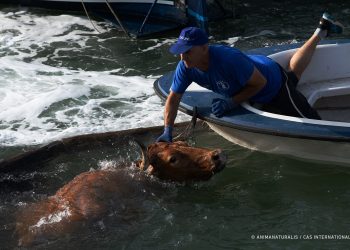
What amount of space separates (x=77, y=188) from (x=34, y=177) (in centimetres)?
79

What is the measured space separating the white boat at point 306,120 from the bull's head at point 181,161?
1.88 feet

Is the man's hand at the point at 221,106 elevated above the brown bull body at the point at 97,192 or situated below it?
above

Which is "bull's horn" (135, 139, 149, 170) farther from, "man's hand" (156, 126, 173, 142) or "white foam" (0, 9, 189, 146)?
"white foam" (0, 9, 189, 146)

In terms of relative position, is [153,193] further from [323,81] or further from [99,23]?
[99,23]

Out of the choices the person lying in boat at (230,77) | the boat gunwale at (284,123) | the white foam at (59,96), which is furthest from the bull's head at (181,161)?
the white foam at (59,96)

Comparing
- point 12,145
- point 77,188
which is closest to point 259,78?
point 77,188

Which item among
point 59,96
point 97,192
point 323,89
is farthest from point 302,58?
point 59,96

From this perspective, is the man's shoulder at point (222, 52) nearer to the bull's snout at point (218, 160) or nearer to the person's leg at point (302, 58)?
the bull's snout at point (218, 160)

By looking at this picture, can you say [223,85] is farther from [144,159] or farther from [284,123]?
[144,159]

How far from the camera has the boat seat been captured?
5836mm

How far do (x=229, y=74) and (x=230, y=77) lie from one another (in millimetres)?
33

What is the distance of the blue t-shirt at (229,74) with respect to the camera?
4.72 meters

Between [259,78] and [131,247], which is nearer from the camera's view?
[131,247]

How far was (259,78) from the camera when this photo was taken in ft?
15.9
